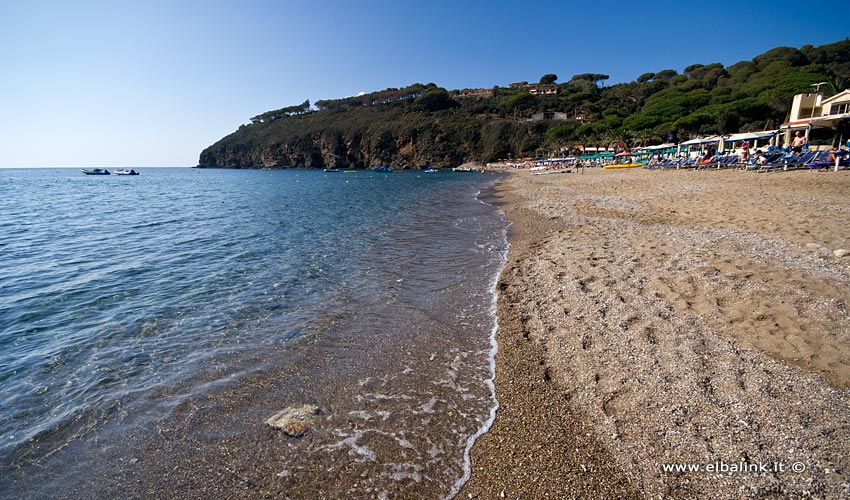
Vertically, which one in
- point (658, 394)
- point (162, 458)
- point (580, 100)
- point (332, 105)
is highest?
point (332, 105)

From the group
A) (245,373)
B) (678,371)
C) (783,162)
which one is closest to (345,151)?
(783,162)

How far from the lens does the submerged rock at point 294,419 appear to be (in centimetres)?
427

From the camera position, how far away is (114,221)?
71.3 feet

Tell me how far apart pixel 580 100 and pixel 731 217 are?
123375 mm

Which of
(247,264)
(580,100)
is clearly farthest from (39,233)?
(580,100)

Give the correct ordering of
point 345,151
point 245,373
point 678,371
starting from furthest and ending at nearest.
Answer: point 345,151, point 245,373, point 678,371

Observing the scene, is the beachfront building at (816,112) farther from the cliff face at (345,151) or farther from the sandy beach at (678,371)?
the cliff face at (345,151)

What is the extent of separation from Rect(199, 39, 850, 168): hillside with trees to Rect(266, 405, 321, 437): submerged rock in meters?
60.4

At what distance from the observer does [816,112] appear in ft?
130

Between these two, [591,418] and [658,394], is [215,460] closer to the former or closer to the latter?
[591,418]

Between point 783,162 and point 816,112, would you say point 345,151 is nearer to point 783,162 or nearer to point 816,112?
point 816,112

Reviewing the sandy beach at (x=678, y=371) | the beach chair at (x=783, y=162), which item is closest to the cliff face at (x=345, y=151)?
the beach chair at (x=783, y=162)

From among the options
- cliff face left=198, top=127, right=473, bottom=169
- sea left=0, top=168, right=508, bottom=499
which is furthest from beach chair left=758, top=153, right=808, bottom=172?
cliff face left=198, top=127, right=473, bottom=169

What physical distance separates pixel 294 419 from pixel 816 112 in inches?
2283
